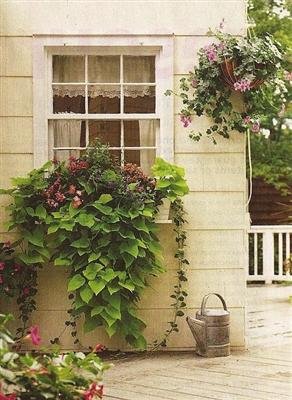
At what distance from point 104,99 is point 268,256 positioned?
5557 millimetres

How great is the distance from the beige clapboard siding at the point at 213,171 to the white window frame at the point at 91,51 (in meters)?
0.16

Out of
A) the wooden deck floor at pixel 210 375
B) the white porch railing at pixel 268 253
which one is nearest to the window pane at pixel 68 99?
the wooden deck floor at pixel 210 375

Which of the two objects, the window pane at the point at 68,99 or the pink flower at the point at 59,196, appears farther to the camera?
the window pane at the point at 68,99

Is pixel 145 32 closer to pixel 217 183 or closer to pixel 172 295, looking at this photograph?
pixel 217 183

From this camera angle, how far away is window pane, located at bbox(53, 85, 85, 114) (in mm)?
5707

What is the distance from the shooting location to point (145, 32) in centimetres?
562

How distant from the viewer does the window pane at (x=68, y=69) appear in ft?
18.7

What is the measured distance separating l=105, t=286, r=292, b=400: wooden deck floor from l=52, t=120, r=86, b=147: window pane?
162cm

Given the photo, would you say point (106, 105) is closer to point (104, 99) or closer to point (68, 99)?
point (104, 99)

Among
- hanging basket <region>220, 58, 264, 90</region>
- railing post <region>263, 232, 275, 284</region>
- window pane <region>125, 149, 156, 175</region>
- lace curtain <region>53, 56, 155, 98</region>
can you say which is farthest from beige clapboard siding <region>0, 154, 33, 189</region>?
railing post <region>263, 232, 275, 284</region>

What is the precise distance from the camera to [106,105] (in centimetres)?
575

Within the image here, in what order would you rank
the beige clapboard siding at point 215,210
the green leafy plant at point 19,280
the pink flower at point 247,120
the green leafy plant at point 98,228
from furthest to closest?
the beige clapboard siding at point 215,210 → the pink flower at point 247,120 → the green leafy plant at point 19,280 → the green leafy plant at point 98,228

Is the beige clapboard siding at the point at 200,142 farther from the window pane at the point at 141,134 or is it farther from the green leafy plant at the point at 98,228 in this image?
the green leafy plant at the point at 98,228

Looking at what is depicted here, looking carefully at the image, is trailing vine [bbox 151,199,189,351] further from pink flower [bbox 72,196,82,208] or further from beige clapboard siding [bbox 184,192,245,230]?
pink flower [bbox 72,196,82,208]
